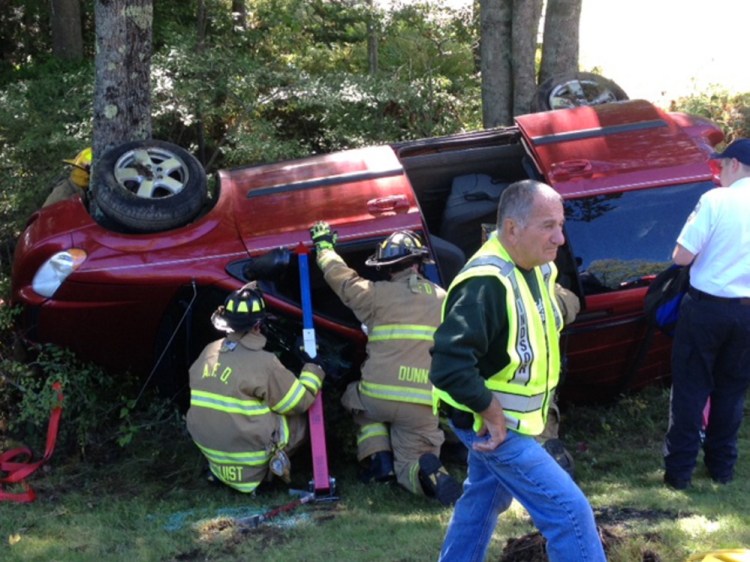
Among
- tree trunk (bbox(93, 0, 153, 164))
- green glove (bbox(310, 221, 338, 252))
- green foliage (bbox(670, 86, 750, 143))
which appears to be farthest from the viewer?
green foliage (bbox(670, 86, 750, 143))

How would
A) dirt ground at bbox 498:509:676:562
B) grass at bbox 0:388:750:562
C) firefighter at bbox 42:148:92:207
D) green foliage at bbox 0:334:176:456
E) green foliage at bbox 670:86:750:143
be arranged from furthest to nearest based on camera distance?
green foliage at bbox 670:86:750:143, firefighter at bbox 42:148:92:207, green foliage at bbox 0:334:176:456, grass at bbox 0:388:750:562, dirt ground at bbox 498:509:676:562

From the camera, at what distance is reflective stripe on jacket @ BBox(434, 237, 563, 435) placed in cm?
329

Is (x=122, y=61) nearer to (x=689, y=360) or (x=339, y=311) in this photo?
(x=339, y=311)

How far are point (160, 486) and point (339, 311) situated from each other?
1582 mm

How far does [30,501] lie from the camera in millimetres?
5559

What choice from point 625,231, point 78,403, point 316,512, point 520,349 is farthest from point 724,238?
point 78,403

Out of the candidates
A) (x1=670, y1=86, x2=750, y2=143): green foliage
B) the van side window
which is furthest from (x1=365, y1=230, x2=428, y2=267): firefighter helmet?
(x1=670, y1=86, x2=750, y2=143): green foliage

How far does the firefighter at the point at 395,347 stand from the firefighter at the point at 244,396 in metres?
0.39

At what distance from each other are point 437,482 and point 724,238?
2031mm

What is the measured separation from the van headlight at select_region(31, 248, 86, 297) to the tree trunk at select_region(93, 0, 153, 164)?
1533 mm

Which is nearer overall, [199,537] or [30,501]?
[199,537]

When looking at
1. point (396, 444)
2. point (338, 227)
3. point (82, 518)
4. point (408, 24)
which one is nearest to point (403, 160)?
point (338, 227)

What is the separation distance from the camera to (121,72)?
703 cm

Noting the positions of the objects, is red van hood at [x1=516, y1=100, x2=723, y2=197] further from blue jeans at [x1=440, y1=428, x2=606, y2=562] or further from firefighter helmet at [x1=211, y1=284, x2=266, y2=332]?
blue jeans at [x1=440, y1=428, x2=606, y2=562]
